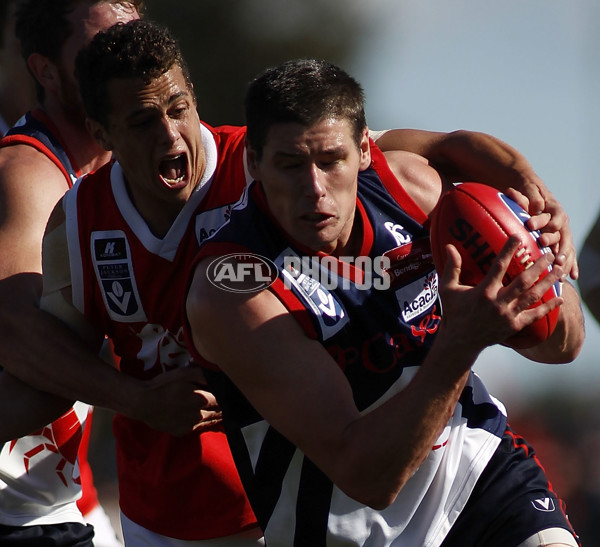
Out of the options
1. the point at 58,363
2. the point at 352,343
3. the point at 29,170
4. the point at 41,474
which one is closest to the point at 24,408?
the point at 58,363

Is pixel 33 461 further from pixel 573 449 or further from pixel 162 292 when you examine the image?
pixel 573 449

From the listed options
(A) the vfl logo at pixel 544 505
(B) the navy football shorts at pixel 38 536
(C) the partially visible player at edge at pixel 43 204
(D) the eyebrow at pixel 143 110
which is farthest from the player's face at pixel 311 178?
(B) the navy football shorts at pixel 38 536

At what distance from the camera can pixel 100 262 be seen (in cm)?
A: 411

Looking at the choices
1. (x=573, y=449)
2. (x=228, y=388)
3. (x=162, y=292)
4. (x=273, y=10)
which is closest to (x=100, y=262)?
(x=162, y=292)

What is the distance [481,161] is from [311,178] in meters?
0.98

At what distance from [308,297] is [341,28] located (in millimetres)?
9397

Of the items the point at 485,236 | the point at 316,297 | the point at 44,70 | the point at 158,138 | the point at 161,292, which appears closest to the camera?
the point at 485,236

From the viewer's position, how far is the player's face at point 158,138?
4.02 m

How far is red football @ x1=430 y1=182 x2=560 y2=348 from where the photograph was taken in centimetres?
334

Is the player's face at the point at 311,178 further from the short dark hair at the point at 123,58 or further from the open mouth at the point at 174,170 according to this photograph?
the short dark hair at the point at 123,58

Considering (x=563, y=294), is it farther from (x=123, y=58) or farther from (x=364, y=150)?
(x=123, y=58)

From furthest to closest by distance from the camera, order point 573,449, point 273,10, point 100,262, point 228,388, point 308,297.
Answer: point 273,10 < point 573,449 < point 100,262 < point 228,388 < point 308,297

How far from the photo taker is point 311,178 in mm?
3436

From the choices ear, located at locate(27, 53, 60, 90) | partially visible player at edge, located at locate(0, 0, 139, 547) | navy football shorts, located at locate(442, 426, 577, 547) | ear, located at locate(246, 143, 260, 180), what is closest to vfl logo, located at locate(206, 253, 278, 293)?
ear, located at locate(246, 143, 260, 180)
